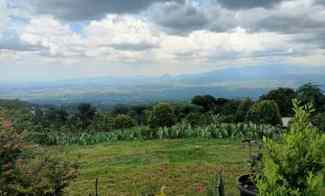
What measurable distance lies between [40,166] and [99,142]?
11946 mm

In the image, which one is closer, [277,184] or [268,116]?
[277,184]

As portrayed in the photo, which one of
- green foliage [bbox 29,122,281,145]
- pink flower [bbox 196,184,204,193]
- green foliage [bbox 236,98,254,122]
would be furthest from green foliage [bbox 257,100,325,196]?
green foliage [bbox 236,98,254,122]

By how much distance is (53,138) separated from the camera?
17.0m

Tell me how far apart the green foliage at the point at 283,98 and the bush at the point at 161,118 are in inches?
386

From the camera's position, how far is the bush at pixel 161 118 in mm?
17969

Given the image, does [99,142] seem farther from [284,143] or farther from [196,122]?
[284,143]

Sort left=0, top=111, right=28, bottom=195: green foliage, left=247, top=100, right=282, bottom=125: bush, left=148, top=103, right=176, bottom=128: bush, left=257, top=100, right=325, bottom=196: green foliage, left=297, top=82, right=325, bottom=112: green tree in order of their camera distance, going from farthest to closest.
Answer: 1. left=297, top=82, right=325, bottom=112: green tree
2. left=148, top=103, right=176, bottom=128: bush
3. left=247, top=100, right=282, bottom=125: bush
4. left=0, top=111, right=28, bottom=195: green foliage
5. left=257, top=100, right=325, bottom=196: green foliage

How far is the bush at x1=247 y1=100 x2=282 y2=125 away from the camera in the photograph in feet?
58.1

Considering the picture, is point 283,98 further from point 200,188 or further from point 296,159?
point 296,159

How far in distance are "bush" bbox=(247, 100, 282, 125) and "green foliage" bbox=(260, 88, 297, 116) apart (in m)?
7.51

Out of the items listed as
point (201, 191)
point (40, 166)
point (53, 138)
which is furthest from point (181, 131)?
point (40, 166)

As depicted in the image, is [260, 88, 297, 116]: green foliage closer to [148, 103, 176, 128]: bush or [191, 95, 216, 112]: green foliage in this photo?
[191, 95, 216, 112]: green foliage

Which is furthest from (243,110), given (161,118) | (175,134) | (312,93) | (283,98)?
(175,134)

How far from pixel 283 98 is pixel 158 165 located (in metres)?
18.8
